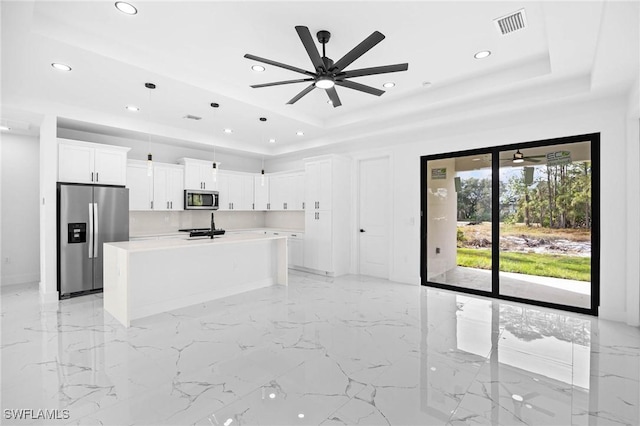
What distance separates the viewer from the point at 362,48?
8.45 feet

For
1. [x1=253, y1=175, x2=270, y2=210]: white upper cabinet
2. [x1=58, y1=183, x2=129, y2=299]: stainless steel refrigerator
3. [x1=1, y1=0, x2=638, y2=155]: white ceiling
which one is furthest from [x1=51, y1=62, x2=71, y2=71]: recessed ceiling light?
[x1=253, y1=175, x2=270, y2=210]: white upper cabinet

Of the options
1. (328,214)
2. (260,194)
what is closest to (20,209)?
(260,194)

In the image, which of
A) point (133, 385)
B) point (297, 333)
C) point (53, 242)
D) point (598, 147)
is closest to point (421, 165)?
point (598, 147)

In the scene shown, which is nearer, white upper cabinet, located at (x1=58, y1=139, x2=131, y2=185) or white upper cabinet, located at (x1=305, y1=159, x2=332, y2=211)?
white upper cabinet, located at (x1=58, y1=139, x2=131, y2=185)

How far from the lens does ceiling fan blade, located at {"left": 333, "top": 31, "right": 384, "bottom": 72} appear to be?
241cm

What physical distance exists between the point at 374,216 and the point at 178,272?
3633 mm

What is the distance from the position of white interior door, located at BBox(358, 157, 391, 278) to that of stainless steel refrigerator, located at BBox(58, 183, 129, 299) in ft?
13.9

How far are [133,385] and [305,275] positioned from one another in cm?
414

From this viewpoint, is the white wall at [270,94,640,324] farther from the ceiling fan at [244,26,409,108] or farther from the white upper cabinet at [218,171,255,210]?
the white upper cabinet at [218,171,255,210]

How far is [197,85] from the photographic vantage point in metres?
3.90

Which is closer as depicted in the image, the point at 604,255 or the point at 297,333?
the point at 297,333

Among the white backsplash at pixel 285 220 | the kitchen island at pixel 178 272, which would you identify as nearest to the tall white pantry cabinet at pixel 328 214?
the white backsplash at pixel 285 220

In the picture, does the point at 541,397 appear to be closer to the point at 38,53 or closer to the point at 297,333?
the point at 297,333

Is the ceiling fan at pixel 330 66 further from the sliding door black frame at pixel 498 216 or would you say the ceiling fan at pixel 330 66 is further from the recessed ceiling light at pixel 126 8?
the sliding door black frame at pixel 498 216
